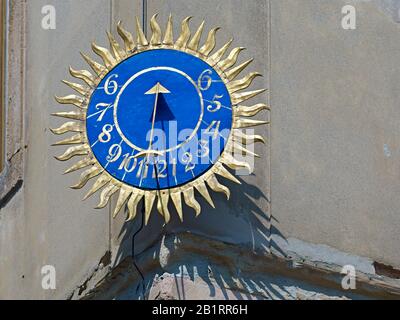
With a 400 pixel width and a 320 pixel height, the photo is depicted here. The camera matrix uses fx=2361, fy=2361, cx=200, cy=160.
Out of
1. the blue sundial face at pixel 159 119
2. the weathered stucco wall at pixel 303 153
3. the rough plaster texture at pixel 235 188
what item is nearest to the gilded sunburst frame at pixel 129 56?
the blue sundial face at pixel 159 119

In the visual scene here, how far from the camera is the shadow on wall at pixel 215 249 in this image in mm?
15250

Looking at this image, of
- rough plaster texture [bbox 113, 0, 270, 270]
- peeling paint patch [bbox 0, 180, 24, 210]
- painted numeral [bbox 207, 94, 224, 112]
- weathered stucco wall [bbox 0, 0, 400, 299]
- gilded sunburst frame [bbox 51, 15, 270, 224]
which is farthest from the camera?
peeling paint patch [bbox 0, 180, 24, 210]

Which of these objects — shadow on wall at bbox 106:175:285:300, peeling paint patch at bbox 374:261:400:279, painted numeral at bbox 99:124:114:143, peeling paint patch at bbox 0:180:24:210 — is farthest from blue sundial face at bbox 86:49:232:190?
peeling paint patch at bbox 0:180:24:210

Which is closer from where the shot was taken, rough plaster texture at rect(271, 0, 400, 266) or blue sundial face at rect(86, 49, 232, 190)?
blue sundial face at rect(86, 49, 232, 190)

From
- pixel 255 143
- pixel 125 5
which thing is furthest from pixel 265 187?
pixel 125 5

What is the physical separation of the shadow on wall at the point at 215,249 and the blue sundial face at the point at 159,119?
38 cm

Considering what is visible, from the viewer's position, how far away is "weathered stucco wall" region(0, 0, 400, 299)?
15523 millimetres

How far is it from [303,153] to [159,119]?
3.79 feet

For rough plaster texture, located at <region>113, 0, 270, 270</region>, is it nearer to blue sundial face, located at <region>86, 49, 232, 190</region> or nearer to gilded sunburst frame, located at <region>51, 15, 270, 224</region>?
gilded sunburst frame, located at <region>51, 15, 270, 224</region>

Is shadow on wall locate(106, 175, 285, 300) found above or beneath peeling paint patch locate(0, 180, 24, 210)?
beneath

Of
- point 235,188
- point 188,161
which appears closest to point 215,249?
point 235,188

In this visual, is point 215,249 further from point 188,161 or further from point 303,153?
point 303,153

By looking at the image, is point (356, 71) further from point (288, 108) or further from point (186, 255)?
point (186, 255)

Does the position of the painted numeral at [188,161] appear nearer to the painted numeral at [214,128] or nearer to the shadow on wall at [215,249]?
the painted numeral at [214,128]
